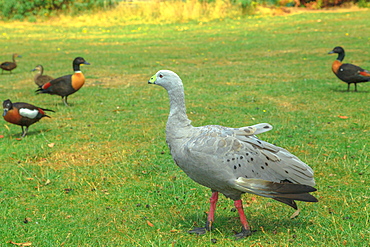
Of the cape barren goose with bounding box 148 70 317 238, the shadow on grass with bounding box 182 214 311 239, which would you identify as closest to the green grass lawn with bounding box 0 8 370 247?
the shadow on grass with bounding box 182 214 311 239

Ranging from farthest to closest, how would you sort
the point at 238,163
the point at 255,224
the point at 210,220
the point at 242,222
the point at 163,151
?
the point at 163,151
the point at 255,224
the point at 210,220
the point at 242,222
the point at 238,163

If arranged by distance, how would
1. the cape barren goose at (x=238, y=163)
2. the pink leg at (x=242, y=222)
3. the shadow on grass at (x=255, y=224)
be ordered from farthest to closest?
the shadow on grass at (x=255, y=224)
the pink leg at (x=242, y=222)
the cape barren goose at (x=238, y=163)

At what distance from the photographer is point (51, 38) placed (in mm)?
33875

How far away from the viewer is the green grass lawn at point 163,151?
225 inches

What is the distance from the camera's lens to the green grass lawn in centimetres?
572

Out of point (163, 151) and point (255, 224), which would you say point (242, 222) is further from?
point (163, 151)

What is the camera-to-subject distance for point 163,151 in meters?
8.89

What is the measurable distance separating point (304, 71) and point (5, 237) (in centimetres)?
1535

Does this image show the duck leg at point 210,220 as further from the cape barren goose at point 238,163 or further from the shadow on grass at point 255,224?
the cape barren goose at point 238,163

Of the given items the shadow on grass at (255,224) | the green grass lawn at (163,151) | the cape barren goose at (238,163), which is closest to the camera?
the cape barren goose at (238,163)

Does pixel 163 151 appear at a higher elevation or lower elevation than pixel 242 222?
lower

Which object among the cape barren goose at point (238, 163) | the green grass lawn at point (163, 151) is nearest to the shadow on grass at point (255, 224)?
the green grass lawn at point (163, 151)

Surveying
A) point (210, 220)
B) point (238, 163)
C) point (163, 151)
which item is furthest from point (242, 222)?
point (163, 151)

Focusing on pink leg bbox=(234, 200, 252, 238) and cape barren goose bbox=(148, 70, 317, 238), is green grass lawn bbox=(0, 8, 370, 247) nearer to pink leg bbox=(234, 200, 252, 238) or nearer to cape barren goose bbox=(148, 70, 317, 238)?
pink leg bbox=(234, 200, 252, 238)
